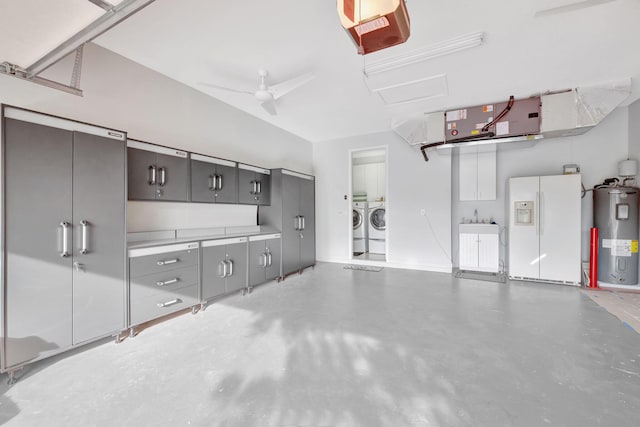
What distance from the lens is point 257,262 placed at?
13.3 feet

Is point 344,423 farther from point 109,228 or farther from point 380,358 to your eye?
point 109,228

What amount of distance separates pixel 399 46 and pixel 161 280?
11.7ft

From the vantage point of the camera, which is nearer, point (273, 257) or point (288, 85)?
point (288, 85)

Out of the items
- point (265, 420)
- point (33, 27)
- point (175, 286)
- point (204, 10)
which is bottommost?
point (265, 420)

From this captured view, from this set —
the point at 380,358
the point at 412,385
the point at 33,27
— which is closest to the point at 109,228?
the point at 33,27

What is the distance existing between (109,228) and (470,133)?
491 cm

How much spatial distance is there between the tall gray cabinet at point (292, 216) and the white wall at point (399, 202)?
0.86 meters

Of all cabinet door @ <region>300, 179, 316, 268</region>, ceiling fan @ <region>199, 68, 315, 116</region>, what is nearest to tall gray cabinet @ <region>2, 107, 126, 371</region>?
ceiling fan @ <region>199, 68, 315, 116</region>

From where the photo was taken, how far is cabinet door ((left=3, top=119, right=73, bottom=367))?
6.13 ft

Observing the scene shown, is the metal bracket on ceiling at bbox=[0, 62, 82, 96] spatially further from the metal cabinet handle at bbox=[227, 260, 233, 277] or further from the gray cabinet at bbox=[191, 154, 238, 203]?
the metal cabinet handle at bbox=[227, 260, 233, 277]

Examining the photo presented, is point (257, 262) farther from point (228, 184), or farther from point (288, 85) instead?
point (288, 85)

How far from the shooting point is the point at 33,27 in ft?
5.51

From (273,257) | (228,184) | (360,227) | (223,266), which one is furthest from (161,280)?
(360,227)

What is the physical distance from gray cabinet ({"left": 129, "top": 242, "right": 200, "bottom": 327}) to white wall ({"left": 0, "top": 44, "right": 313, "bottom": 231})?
57 centimetres
